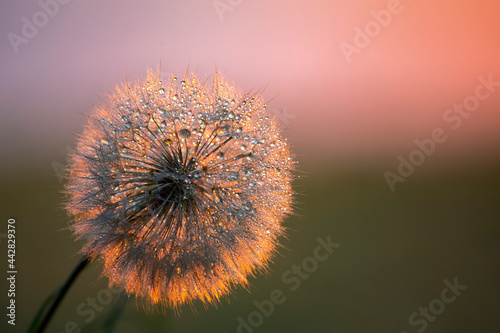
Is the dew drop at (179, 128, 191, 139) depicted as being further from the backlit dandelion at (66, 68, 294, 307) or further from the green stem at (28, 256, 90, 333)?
the green stem at (28, 256, 90, 333)

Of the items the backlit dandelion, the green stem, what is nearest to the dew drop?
the backlit dandelion

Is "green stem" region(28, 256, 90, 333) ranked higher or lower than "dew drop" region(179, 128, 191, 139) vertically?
lower

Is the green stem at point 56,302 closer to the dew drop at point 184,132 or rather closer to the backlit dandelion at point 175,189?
the backlit dandelion at point 175,189

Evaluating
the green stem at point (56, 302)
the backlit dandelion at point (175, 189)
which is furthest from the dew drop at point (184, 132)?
the green stem at point (56, 302)

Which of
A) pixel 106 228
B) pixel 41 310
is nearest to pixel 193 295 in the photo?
pixel 106 228

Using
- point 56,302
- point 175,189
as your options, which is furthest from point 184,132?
point 56,302
